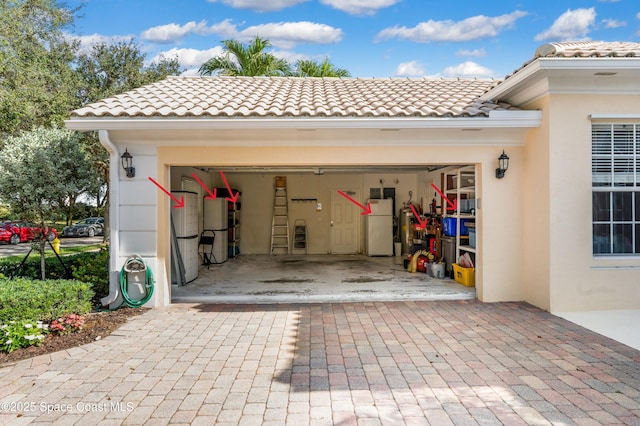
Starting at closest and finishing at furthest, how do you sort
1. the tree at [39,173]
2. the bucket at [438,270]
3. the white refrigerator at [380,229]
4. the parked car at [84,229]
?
the tree at [39,173], the bucket at [438,270], the white refrigerator at [380,229], the parked car at [84,229]

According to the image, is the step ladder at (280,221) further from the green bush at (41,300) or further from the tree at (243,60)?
the green bush at (41,300)

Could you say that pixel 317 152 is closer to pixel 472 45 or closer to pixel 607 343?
pixel 607 343

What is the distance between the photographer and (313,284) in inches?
323

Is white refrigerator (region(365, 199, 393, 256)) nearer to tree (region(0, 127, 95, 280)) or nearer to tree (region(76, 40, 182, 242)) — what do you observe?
tree (region(0, 127, 95, 280))

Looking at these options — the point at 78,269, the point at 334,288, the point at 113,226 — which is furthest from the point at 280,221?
the point at 113,226

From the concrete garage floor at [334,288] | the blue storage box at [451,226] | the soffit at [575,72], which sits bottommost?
the concrete garage floor at [334,288]

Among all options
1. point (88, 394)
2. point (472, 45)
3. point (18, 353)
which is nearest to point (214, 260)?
point (18, 353)

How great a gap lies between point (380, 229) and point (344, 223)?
4.67 feet

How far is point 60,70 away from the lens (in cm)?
1303

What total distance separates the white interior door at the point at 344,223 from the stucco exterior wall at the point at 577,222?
812cm

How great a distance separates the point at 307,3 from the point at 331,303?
10.8 m

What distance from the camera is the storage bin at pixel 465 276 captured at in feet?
24.8

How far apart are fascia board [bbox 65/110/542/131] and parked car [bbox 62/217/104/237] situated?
69.4ft

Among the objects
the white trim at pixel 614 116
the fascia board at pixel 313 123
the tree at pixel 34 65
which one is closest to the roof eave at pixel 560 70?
the fascia board at pixel 313 123
